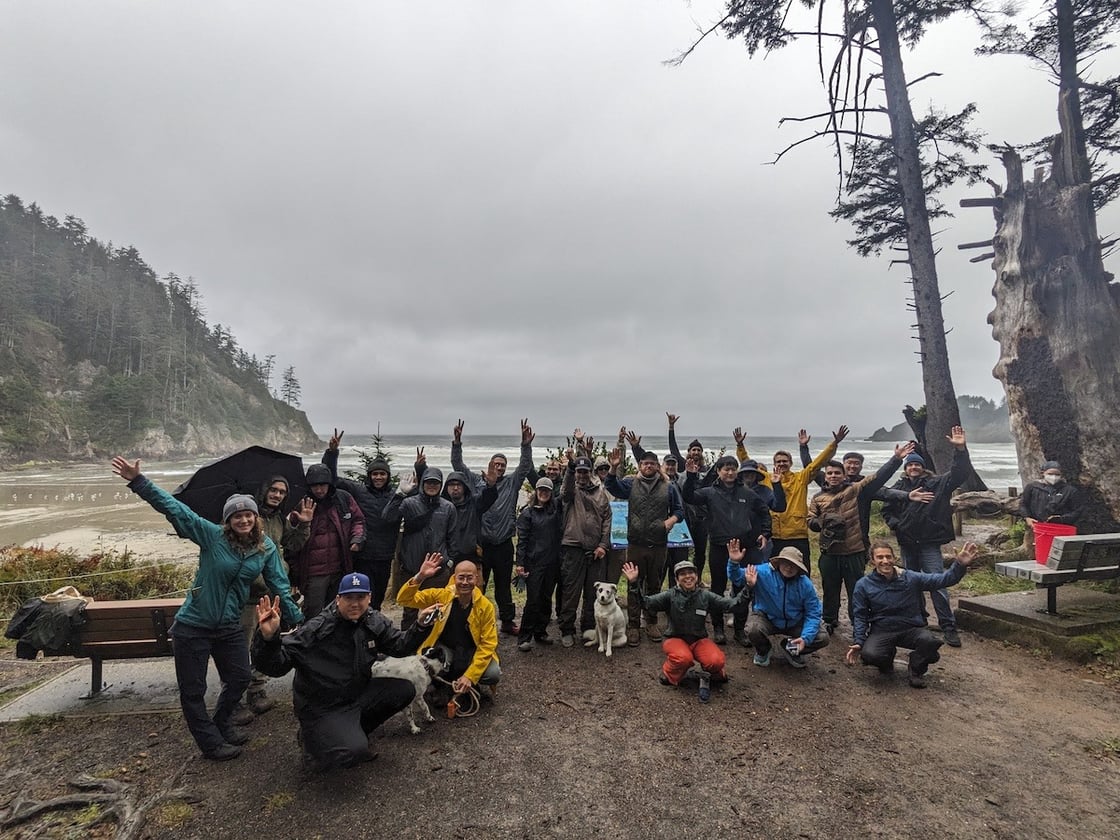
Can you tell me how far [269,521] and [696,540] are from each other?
5.31 metres

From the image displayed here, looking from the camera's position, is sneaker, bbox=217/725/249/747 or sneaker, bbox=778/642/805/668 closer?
sneaker, bbox=217/725/249/747

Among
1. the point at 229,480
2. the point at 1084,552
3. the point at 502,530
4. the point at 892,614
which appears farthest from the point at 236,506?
the point at 1084,552

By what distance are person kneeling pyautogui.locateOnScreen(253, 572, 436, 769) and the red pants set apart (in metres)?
2.42

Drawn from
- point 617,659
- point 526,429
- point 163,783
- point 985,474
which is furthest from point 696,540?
point 985,474

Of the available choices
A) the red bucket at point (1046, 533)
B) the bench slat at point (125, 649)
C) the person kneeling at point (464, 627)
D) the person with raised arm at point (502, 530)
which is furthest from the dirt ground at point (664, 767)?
the red bucket at point (1046, 533)

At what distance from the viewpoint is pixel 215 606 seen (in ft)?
12.0

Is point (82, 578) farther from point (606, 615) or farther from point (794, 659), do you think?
point (794, 659)

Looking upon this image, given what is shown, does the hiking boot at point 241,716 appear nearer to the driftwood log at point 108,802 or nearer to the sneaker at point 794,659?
the driftwood log at point 108,802

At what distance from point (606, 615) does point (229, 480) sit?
13.6 ft

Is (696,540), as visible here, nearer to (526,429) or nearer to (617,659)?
(617,659)

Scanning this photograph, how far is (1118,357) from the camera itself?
8461 millimetres

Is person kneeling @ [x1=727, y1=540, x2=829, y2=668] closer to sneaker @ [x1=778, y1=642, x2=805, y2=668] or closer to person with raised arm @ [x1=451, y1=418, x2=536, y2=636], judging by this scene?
sneaker @ [x1=778, y1=642, x2=805, y2=668]

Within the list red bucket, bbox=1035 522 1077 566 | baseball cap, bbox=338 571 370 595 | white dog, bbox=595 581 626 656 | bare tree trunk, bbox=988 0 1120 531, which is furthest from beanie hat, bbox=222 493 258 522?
bare tree trunk, bbox=988 0 1120 531

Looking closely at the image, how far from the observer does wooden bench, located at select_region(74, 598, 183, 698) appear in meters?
4.18
